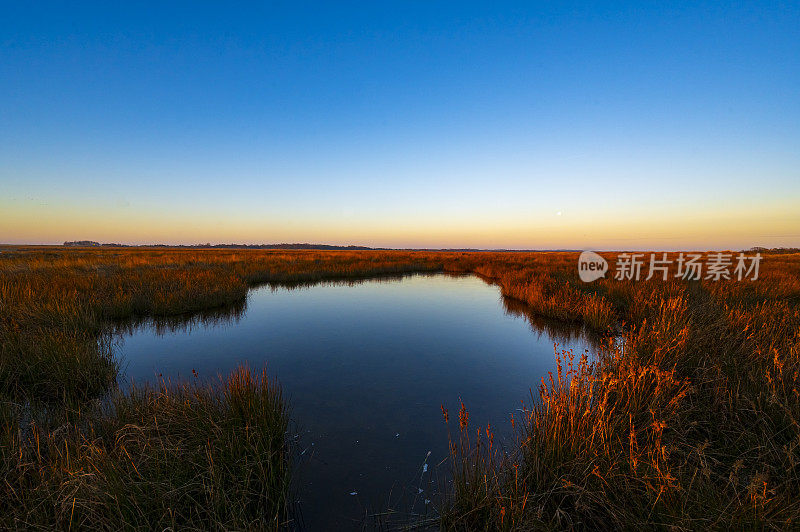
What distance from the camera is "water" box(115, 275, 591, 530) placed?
11.7 feet

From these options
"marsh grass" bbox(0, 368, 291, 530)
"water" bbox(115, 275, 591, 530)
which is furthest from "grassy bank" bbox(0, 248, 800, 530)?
"water" bbox(115, 275, 591, 530)

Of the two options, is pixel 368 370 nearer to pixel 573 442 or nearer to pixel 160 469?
pixel 160 469

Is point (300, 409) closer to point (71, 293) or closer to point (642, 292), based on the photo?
point (71, 293)

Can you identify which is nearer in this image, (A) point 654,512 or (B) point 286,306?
(A) point 654,512

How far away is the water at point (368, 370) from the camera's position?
3572 millimetres

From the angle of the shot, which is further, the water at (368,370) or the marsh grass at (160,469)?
the water at (368,370)

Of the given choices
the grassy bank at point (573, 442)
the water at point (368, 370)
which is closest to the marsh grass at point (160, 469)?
the grassy bank at point (573, 442)

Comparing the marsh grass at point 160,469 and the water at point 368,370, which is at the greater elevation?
the marsh grass at point 160,469

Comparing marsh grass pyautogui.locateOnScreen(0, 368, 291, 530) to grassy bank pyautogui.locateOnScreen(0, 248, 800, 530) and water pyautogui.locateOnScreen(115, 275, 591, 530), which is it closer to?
grassy bank pyautogui.locateOnScreen(0, 248, 800, 530)

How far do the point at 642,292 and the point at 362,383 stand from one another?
11367 mm

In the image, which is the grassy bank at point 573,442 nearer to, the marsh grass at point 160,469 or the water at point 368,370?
the marsh grass at point 160,469

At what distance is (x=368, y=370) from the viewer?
23.2ft

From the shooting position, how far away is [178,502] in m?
2.57

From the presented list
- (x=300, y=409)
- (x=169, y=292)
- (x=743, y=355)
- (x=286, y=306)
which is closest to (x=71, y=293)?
(x=169, y=292)
